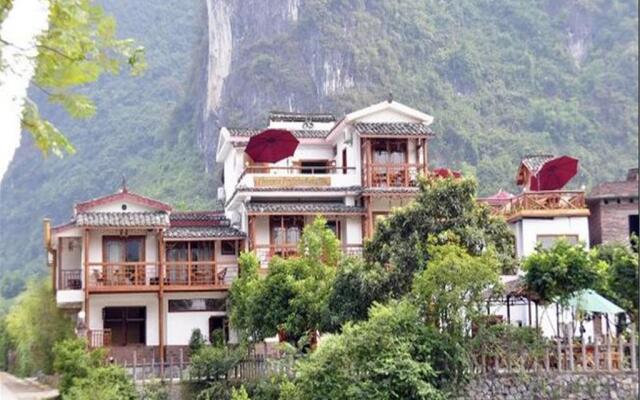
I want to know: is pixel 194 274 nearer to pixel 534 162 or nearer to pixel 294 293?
pixel 294 293

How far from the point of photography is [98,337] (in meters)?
27.3

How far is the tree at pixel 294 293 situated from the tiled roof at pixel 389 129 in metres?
4.17

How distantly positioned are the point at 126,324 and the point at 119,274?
1.80 meters

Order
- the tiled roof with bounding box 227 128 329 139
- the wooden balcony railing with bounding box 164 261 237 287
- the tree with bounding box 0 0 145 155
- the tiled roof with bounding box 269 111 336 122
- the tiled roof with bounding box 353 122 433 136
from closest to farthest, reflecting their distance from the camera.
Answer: the tree with bounding box 0 0 145 155 < the wooden balcony railing with bounding box 164 261 237 287 < the tiled roof with bounding box 353 122 433 136 < the tiled roof with bounding box 227 128 329 139 < the tiled roof with bounding box 269 111 336 122

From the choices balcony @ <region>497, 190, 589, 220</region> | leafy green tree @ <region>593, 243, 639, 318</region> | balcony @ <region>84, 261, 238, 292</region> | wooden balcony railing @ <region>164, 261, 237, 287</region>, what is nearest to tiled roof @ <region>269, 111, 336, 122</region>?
balcony @ <region>84, 261, 238, 292</region>

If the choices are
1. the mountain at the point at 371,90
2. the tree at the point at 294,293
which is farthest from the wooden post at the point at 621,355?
the mountain at the point at 371,90

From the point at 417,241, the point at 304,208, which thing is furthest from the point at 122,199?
the point at 417,241

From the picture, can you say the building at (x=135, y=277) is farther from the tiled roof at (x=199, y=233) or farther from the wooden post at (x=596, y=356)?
the wooden post at (x=596, y=356)

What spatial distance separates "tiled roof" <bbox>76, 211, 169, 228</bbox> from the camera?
27.1 metres

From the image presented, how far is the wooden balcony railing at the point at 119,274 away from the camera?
1068 inches

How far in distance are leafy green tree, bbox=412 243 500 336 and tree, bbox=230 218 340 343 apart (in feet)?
11.5

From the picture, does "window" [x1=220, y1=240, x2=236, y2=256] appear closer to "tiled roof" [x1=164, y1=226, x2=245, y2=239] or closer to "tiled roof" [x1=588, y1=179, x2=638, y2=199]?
"tiled roof" [x1=164, y1=226, x2=245, y2=239]

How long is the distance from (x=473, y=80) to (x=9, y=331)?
2094 inches

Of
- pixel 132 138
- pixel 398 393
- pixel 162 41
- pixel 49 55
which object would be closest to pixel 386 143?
pixel 398 393
